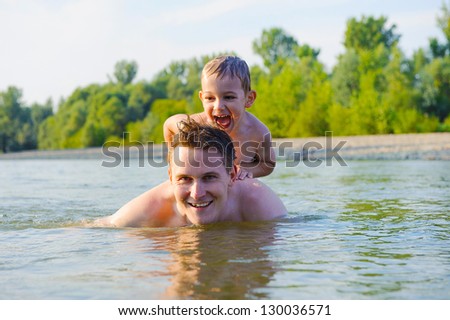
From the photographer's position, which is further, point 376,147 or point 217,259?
point 376,147

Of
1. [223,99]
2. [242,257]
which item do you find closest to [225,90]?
[223,99]

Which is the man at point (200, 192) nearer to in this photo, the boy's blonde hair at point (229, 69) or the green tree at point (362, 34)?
the boy's blonde hair at point (229, 69)

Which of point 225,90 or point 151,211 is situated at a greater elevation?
point 225,90

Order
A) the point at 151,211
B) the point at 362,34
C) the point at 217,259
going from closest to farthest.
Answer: the point at 217,259, the point at 151,211, the point at 362,34

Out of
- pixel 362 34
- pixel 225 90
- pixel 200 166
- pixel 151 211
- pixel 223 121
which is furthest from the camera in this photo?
pixel 362 34

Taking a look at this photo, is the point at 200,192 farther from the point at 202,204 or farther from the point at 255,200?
the point at 255,200

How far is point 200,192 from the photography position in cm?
539

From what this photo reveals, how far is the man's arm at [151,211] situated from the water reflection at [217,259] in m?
0.23

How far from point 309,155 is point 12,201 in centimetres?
2151

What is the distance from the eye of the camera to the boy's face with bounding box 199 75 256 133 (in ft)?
20.4

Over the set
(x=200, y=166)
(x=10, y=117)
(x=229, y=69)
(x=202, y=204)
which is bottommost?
(x=202, y=204)

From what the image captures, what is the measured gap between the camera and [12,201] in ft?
32.9

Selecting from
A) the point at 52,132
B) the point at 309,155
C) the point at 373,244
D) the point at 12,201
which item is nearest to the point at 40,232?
the point at 373,244

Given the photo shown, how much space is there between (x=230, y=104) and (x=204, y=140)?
95 cm
